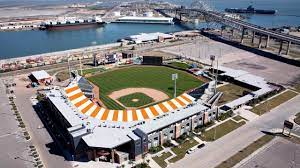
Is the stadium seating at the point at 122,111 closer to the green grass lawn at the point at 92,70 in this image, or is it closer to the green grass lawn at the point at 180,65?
the green grass lawn at the point at 92,70

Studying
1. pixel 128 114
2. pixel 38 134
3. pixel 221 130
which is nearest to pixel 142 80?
pixel 128 114

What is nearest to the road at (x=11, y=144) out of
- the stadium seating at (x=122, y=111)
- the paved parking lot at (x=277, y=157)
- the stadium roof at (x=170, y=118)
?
the stadium seating at (x=122, y=111)

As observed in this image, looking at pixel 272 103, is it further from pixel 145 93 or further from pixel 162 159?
pixel 162 159

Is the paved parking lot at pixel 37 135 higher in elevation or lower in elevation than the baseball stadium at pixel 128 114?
lower

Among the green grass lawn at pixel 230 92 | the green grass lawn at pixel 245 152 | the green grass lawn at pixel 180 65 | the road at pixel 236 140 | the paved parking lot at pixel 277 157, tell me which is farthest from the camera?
the green grass lawn at pixel 180 65

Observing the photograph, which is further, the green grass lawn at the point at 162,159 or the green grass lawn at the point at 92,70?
the green grass lawn at the point at 92,70

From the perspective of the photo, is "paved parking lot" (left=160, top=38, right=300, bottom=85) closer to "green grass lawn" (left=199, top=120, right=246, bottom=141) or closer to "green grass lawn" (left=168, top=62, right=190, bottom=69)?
"green grass lawn" (left=168, top=62, right=190, bottom=69)
